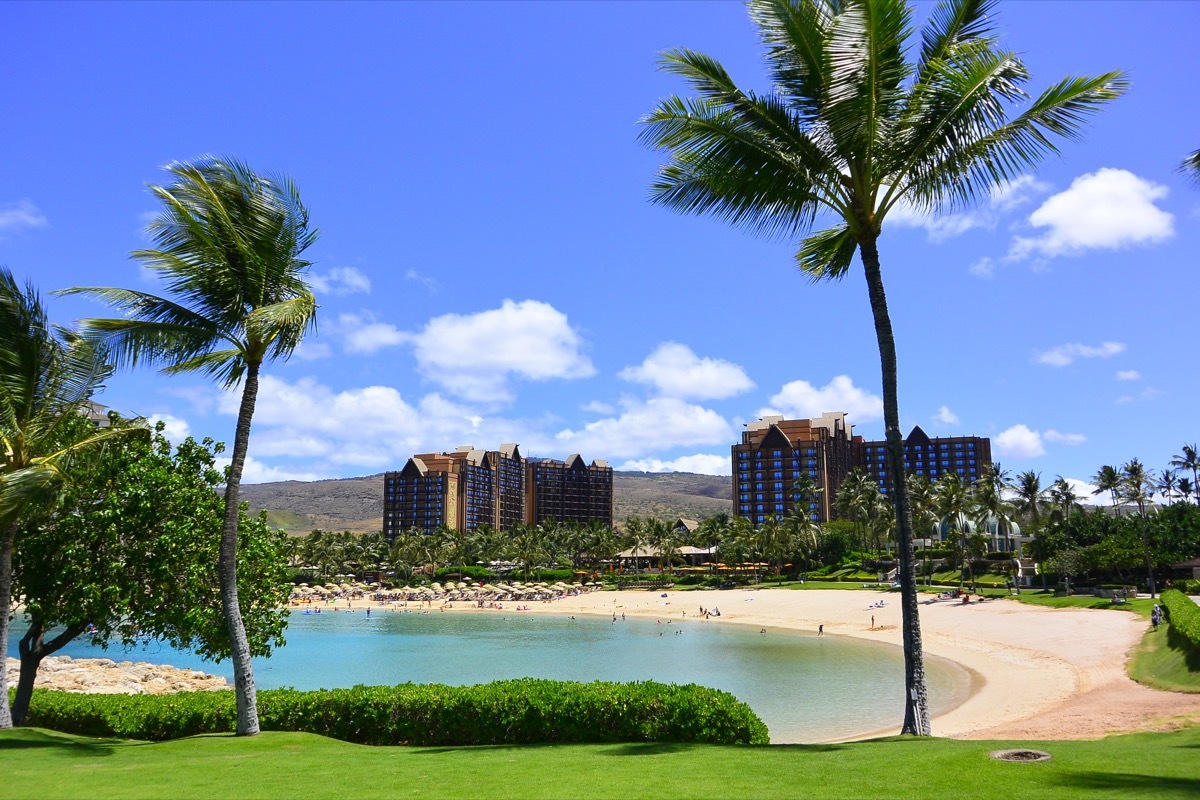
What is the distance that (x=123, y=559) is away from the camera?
46.5 ft

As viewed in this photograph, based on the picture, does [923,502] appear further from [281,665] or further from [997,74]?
[997,74]

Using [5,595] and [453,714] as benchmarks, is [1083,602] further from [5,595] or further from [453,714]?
→ [5,595]

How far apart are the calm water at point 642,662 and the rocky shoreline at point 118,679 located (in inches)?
57.8

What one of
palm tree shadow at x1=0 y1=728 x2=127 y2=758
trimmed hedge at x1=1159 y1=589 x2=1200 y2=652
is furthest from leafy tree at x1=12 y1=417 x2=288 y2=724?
trimmed hedge at x1=1159 y1=589 x2=1200 y2=652

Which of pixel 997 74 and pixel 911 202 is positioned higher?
pixel 997 74

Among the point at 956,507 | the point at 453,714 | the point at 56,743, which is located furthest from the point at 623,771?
the point at 956,507

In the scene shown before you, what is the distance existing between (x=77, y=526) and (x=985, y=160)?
15947 mm

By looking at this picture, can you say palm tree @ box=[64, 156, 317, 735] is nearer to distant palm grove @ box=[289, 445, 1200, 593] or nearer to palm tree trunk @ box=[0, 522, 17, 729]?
palm tree trunk @ box=[0, 522, 17, 729]

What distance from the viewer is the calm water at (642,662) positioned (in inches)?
1008

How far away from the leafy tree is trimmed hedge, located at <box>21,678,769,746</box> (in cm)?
124

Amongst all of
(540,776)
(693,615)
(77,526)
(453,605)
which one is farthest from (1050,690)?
(453,605)

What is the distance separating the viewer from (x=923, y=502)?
253 ft

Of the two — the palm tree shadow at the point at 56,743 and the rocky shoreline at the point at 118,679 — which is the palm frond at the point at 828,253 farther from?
the rocky shoreline at the point at 118,679

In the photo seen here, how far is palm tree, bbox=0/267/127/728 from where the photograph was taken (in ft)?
39.9
